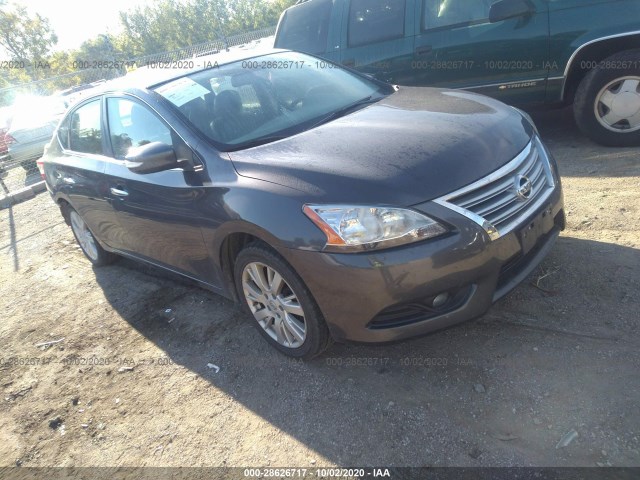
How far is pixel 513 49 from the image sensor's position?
4.77 meters

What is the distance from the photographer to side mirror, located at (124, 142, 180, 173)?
2820 mm

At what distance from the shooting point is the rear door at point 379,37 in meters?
5.40

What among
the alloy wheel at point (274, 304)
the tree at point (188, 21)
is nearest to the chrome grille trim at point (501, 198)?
the alloy wheel at point (274, 304)

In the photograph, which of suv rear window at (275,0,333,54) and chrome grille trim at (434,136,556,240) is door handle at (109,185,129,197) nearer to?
chrome grille trim at (434,136,556,240)

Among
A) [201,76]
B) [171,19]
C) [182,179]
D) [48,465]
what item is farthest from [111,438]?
[171,19]

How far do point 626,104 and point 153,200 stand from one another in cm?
413

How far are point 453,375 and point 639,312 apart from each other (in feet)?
3.50

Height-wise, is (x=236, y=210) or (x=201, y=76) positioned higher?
(x=201, y=76)

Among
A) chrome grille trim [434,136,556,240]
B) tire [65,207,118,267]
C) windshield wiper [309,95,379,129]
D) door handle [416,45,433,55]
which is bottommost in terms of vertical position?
tire [65,207,118,267]

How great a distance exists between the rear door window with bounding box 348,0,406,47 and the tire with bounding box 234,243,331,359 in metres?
3.83

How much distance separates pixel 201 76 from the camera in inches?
136

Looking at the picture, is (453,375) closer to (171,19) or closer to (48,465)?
(48,465)

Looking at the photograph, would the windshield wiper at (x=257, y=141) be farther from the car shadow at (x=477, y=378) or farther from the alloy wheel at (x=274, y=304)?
the car shadow at (x=477, y=378)

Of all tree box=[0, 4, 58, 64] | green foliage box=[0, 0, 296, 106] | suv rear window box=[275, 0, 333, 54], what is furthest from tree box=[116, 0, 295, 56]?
suv rear window box=[275, 0, 333, 54]
